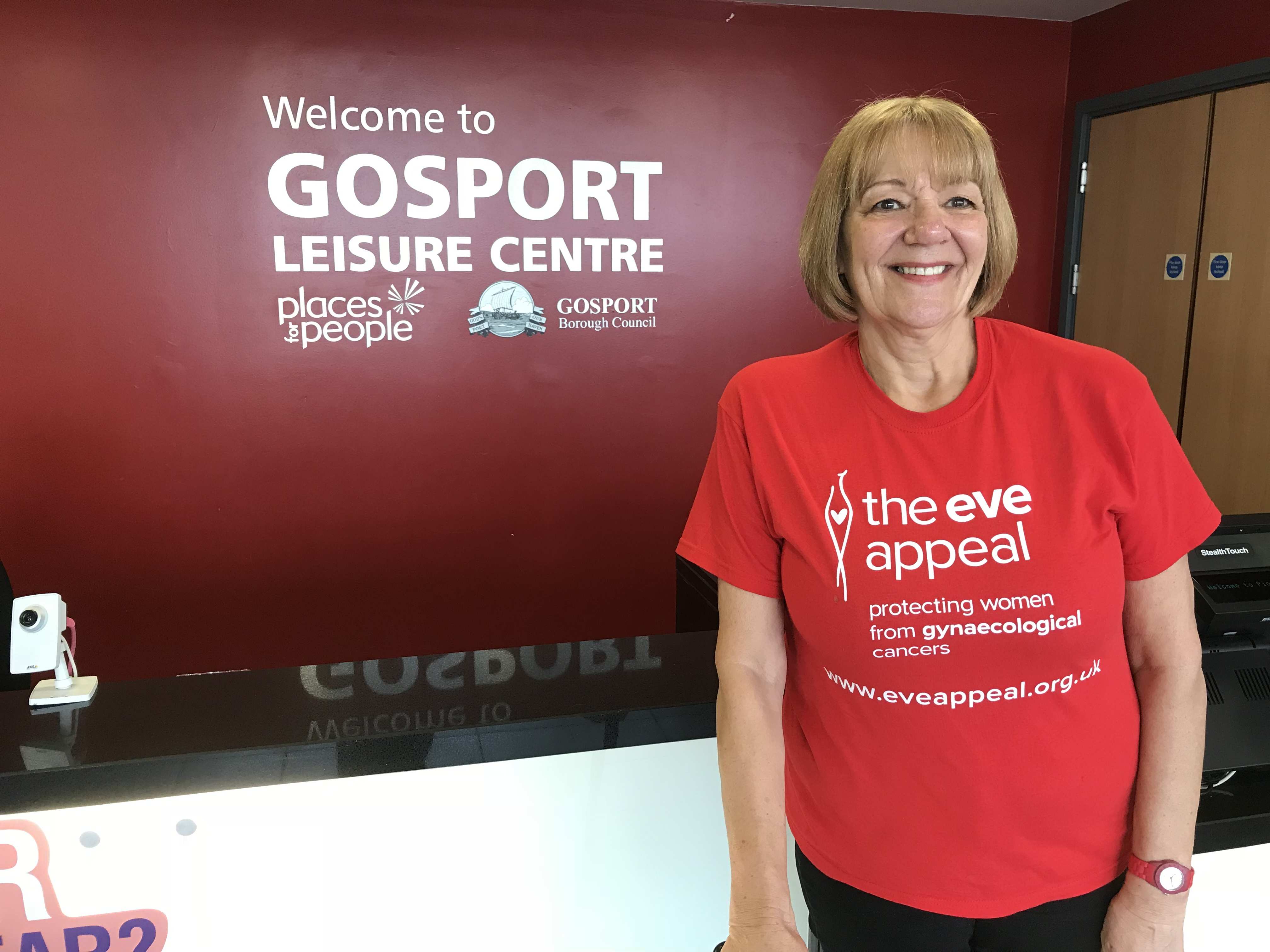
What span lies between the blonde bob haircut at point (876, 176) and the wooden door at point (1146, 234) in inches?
109

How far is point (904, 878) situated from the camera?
3.28ft

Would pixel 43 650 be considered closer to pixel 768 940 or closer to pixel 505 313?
pixel 768 940

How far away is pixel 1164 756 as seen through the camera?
1.02m

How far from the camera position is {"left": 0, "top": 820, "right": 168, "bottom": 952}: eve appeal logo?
4.19 ft

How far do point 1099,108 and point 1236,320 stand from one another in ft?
3.33

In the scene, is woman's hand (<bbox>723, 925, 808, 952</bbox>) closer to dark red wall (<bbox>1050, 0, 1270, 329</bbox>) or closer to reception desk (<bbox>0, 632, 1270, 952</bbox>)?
reception desk (<bbox>0, 632, 1270, 952</bbox>)

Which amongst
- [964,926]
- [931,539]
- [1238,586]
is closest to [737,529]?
[931,539]

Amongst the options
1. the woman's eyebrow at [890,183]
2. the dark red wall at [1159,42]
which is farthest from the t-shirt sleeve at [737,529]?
the dark red wall at [1159,42]

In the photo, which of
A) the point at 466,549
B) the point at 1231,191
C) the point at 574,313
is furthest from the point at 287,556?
the point at 1231,191

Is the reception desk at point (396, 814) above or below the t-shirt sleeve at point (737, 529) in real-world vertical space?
below

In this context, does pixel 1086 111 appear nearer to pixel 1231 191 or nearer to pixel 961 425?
pixel 1231 191

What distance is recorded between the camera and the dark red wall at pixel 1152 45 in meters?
3.12

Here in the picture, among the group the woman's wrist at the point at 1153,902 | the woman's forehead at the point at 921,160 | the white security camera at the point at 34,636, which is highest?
the woman's forehead at the point at 921,160

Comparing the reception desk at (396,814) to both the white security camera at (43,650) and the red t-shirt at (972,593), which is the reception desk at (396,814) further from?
the red t-shirt at (972,593)
